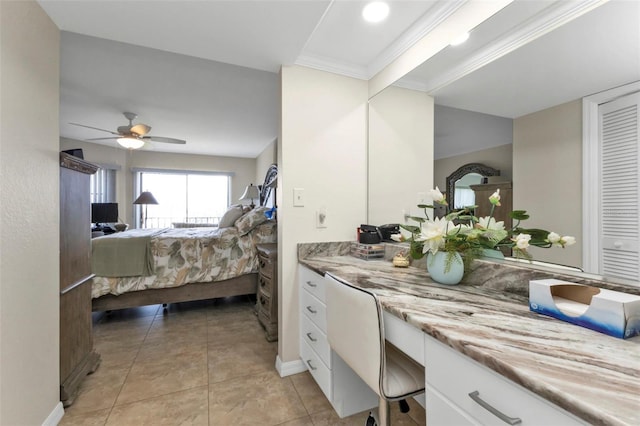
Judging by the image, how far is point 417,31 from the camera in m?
1.59

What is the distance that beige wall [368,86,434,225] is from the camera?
172cm

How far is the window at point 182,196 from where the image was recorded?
610 centimetres

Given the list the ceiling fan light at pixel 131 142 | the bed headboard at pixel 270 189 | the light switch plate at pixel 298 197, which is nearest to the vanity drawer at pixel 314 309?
the light switch plate at pixel 298 197

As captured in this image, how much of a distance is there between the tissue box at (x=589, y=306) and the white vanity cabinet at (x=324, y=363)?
0.94 meters

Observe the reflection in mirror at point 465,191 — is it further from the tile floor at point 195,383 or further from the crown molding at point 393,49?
the tile floor at point 195,383

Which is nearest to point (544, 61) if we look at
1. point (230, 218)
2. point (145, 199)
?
point (230, 218)

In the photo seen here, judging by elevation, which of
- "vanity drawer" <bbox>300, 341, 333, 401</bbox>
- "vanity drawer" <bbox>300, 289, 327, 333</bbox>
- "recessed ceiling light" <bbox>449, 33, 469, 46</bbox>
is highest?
"recessed ceiling light" <bbox>449, 33, 469, 46</bbox>

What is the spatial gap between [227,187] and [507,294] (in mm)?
6457

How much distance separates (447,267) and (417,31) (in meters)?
1.36

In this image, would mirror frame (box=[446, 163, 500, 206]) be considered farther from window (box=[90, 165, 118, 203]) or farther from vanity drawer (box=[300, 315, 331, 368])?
window (box=[90, 165, 118, 203])

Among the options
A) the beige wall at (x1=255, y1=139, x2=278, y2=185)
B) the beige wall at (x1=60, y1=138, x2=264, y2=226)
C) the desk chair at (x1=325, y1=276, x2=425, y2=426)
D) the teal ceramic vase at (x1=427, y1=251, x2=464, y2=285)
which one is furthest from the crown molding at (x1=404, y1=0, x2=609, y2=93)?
the beige wall at (x1=60, y1=138, x2=264, y2=226)

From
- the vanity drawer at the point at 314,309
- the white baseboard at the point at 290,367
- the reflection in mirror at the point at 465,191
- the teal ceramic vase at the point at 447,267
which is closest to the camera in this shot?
the teal ceramic vase at the point at 447,267

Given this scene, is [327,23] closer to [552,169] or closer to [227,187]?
[552,169]

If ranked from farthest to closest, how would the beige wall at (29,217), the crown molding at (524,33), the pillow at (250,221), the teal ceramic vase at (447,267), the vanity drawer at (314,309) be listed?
the pillow at (250,221) → the vanity drawer at (314,309) → the teal ceramic vase at (447,267) → the beige wall at (29,217) → the crown molding at (524,33)
